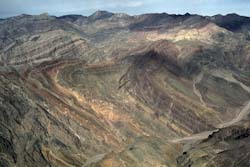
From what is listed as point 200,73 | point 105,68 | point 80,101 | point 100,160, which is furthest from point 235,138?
point 200,73

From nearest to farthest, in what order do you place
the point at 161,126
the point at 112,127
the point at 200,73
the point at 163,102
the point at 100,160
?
the point at 100,160
the point at 112,127
the point at 161,126
the point at 163,102
the point at 200,73

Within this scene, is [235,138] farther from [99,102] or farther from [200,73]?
[200,73]

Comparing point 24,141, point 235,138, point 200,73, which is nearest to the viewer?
point 24,141

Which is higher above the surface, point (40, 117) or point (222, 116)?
point (40, 117)

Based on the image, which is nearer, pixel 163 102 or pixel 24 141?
pixel 24 141

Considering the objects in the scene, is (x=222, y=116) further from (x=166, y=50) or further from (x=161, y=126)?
(x=166, y=50)

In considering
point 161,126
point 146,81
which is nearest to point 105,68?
point 146,81
